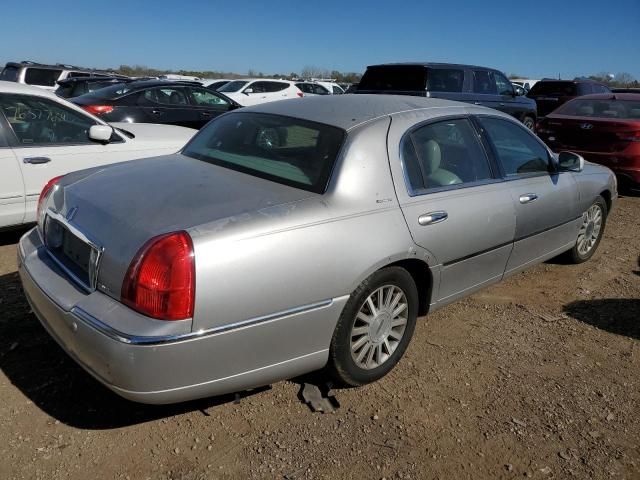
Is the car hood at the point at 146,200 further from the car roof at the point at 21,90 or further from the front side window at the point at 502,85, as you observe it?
the front side window at the point at 502,85

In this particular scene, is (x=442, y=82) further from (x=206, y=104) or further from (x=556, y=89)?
(x=556, y=89)

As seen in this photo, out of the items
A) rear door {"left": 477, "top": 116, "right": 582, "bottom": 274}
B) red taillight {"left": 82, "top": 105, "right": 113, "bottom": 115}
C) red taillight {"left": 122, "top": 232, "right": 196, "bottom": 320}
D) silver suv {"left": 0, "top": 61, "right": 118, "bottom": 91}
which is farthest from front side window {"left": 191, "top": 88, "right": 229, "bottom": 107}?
red taillight {"left": 122, "top": 232, "right": 196, "bottom": 320}

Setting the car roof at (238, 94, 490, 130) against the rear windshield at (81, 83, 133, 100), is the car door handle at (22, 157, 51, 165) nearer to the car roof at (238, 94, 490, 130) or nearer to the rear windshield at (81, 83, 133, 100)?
the car roof at (238, 94, 490, 130)

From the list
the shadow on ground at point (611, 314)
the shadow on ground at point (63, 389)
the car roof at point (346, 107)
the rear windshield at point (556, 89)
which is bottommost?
the shadow on ground at point (63, 389)

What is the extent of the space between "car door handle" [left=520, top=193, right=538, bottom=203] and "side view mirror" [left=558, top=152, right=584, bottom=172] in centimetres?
61

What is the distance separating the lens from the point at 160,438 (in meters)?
2.66

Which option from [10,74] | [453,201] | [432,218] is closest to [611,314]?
[453,201]

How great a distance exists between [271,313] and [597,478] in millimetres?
1627

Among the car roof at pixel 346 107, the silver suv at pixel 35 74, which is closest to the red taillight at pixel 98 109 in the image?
the car roof at pixel 346 107

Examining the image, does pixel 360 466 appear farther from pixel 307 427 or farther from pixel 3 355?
pixel 3 355

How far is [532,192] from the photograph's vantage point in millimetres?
4027

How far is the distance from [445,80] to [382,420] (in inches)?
346

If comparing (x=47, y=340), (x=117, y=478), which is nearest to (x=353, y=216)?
(x=117, y=478)

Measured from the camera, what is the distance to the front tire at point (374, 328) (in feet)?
9.36
